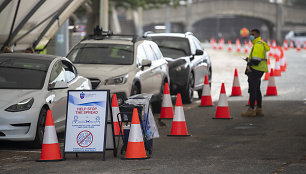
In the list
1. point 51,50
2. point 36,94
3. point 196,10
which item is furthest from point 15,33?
point 196,10

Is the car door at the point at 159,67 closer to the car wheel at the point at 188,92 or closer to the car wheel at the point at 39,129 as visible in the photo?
the car wheel at the point at 188,92

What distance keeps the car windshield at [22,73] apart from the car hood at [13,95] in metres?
0.26

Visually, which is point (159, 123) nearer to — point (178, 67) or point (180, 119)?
point (180, 119)

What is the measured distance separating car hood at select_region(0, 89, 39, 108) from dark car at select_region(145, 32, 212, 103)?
7456 mm

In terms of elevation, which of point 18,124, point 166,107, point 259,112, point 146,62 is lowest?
point 259,112

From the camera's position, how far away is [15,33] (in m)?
16.7

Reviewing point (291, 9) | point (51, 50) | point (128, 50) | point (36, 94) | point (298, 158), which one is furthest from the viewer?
point (291, 9)

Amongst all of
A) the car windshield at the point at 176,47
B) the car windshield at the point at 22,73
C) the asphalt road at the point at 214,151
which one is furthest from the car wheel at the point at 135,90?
the car windshield at the point at 176,47

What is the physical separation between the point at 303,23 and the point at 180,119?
Result: 104718mm

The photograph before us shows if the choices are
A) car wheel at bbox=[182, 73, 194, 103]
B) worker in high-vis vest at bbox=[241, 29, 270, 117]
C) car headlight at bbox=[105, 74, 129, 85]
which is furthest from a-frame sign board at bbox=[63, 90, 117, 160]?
car wheel at bbox=[182, 73, 194, 103]

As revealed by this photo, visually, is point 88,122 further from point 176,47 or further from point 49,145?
point 176,47

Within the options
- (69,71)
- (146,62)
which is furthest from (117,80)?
(69,71)

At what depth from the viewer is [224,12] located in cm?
10369

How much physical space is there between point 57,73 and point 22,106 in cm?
151
